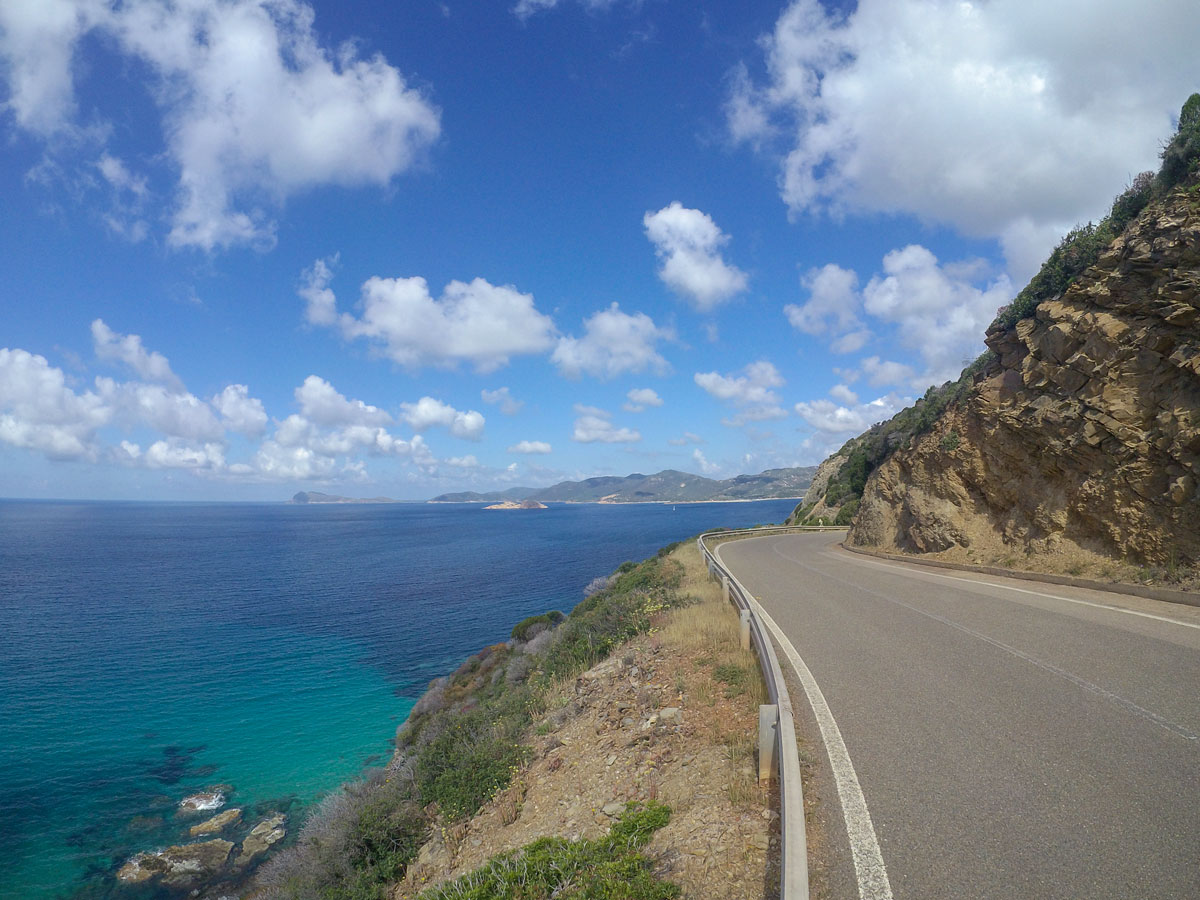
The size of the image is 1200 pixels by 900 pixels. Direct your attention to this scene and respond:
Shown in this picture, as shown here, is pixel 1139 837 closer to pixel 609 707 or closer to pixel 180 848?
pixel 609 707

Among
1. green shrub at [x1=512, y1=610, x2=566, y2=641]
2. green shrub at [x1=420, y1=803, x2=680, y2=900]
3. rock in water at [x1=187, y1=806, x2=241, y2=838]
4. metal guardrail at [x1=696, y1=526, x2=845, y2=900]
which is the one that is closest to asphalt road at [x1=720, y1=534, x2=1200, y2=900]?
metal guardrail at [x1=696, y1=526, x2=845, y2=900]

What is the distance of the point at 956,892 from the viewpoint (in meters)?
3.35

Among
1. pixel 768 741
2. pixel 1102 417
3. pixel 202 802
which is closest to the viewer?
pixel 768 741

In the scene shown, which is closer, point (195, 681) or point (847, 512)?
point (195, 681)

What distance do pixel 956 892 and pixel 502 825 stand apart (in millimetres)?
5113

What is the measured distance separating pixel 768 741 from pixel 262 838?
16.0m

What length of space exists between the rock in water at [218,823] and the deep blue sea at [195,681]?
18.5 inches

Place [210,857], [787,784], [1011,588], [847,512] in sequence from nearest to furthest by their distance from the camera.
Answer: [787,784] → [1011,588] → [210,857] → [847,512]

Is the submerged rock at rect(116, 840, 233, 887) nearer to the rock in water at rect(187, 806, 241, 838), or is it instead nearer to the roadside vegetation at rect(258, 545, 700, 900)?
the rock in water at rect(187, 806, 241, 838)

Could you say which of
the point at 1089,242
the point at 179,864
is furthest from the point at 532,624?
the point at 1089,242

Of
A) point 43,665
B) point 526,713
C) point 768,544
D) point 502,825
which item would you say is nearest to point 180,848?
point 526,713

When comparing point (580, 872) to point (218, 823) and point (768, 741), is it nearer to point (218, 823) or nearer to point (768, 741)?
point (768, 741)

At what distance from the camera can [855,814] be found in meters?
4.24

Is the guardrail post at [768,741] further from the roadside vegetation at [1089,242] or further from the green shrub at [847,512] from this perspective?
the green shrub at [847,512]
